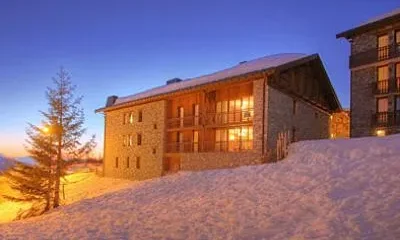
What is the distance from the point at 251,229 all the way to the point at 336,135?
3470 cm

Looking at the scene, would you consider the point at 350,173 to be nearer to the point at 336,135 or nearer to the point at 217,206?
the point at 217,206

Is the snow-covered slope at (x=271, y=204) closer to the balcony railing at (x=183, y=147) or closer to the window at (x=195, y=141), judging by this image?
the window at (x=195, y=141)

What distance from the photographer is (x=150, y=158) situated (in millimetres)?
33188

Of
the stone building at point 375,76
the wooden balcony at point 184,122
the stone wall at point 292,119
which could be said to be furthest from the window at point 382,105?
the wooden balcony at point 184,122

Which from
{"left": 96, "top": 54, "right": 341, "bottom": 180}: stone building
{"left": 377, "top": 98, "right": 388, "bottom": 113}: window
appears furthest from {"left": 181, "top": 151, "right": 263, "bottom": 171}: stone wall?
{"left": 377, "top": 98, "right": 388, "bottom": 113}: window

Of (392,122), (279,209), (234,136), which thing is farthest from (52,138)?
(392,122)

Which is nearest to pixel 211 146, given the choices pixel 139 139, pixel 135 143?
pixel 139 139

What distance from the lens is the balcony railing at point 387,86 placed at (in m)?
27.0

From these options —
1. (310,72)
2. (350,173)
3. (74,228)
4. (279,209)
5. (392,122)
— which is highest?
(310,72)

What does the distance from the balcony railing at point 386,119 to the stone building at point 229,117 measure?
5.09 meters

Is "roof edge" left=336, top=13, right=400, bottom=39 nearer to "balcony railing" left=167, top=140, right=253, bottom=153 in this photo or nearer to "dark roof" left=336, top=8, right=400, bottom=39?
"dark roof" left=336, top=8, right=400, bottom=39

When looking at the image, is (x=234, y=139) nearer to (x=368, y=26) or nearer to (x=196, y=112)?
(x=196, y=112)

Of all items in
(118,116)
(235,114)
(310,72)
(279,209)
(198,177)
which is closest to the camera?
(279,209)

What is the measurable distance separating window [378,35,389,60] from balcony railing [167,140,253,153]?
37.2 ft
